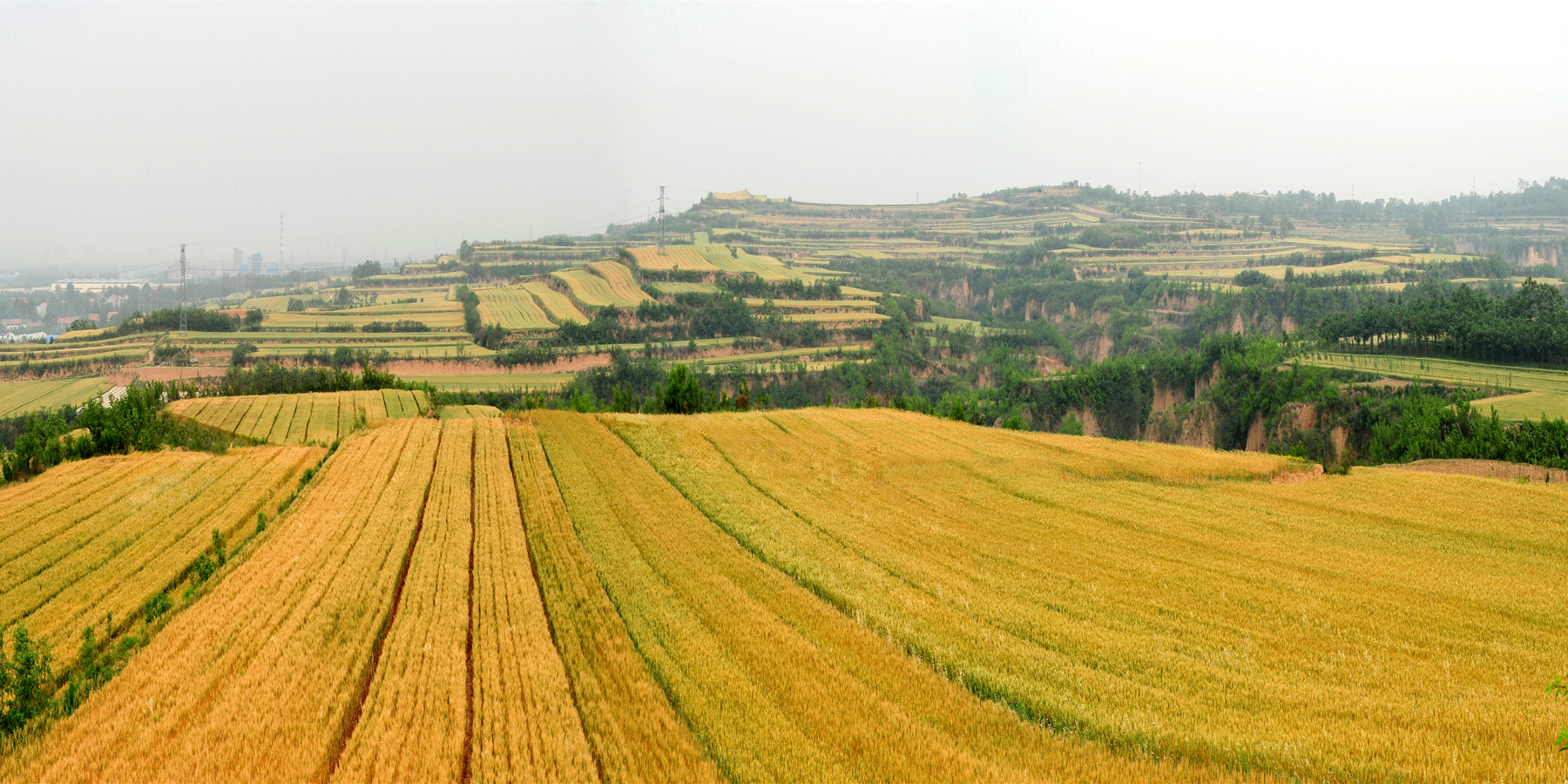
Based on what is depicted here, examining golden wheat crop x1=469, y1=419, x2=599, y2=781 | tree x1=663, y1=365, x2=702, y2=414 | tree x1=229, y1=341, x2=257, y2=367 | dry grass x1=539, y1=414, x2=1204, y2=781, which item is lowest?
dry grass x1=539, y1=414, x2=1204, y2=781

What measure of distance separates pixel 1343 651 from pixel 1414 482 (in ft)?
65.2

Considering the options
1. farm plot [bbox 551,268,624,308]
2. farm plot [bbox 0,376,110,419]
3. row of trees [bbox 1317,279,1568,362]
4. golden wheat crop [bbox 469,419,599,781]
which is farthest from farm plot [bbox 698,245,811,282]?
golden wheat crop [bbox 469,419,599,781]

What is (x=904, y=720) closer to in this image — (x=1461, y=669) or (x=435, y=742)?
(x=435, y=742)

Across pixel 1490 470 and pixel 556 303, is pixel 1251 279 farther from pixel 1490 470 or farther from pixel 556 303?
pixel 1490 470

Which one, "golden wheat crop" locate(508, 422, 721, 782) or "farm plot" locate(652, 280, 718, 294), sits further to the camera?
"farm plot" locate(652, 280, 718, 294)

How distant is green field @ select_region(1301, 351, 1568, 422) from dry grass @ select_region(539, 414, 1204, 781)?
57088 millimetres

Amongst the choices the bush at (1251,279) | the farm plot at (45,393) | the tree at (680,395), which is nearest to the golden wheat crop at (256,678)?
the tree at (680,395)

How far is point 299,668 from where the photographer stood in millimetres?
13125

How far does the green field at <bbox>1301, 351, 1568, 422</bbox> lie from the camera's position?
2121 inches

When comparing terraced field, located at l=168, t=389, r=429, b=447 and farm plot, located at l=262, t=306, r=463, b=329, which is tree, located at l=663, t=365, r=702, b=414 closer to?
terraced field, located at l=168, t=389, r=429, b=447

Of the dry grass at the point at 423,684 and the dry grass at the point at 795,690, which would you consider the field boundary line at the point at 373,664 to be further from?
the dry grass at the point at 795,690

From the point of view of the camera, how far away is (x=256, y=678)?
12.8 m

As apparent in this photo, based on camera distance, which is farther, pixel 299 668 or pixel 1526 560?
pixel 1526 560

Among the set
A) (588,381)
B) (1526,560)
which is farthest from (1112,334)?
(1526,560)
